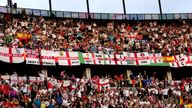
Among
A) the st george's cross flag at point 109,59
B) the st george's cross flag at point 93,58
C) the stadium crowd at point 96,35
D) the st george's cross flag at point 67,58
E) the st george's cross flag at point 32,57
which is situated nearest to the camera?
the st george's cross flag at point 32,57

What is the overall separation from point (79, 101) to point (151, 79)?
10.2 m

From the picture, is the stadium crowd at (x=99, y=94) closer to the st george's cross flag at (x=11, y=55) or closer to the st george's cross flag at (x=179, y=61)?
the st george's cross flag at (x=179, y=61)

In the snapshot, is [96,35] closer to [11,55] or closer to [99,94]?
[11,55]

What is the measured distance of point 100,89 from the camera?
3753cm

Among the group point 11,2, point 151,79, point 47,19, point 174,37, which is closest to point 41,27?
point 47,19

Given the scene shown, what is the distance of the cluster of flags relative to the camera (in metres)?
37.8

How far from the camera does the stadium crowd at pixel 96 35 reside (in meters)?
40.4

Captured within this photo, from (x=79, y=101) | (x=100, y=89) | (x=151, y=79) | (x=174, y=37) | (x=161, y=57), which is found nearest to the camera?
(x=79, y=101)

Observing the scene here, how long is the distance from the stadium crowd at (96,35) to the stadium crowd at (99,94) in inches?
141

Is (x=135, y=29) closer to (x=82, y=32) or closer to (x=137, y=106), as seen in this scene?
(x=82, y=32)

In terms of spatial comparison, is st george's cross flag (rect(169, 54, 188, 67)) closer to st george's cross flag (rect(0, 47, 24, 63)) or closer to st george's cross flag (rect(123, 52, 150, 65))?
st george's cross flag (rect(123, 52, 150, 65))

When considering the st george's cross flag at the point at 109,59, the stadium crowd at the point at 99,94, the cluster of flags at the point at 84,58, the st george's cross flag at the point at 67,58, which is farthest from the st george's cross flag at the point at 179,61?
the st george's cross flag at the point at 67,58

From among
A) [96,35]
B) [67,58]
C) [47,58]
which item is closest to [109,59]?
[96,35]

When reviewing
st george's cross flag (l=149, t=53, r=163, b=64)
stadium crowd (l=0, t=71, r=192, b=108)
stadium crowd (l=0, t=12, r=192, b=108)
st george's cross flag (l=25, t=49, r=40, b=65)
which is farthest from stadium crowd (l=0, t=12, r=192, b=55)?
stadium crowd (l=0, t=71, r=192, b=108)
